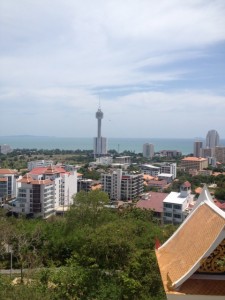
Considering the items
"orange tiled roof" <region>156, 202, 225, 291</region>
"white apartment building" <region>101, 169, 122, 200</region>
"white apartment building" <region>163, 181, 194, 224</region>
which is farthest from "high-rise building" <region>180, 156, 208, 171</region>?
"orange tiled roof" <region>156, 202, 225, 291</region>

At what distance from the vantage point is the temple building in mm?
6410

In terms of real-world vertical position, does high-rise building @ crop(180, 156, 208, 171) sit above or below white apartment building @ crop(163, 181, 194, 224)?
above

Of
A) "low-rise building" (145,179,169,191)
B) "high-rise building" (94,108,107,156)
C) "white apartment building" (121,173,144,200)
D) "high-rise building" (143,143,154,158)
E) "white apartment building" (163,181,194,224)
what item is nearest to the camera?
"white apartment building" (163,181,194,224)

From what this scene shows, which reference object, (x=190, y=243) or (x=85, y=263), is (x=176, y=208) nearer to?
(x=85, y=263)

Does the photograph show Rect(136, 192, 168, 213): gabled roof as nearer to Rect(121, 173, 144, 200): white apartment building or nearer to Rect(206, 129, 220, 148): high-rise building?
Rect(121, 173, 144, 200): white apartment building

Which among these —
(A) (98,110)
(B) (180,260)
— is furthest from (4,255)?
(A) (98,110)

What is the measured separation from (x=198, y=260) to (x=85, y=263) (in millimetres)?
8190

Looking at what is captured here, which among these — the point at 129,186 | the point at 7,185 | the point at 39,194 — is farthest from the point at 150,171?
the point at 39,194

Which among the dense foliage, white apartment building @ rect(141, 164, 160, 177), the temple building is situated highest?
the temple building

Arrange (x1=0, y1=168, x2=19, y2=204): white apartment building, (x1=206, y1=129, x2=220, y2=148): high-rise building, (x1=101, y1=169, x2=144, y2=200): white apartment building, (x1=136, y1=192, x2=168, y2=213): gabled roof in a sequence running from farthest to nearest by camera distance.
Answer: (x1=206, y1=129, x2=220, y2=148): high-rise building, (x1=101, y1=169, x2=144, y2=200): white apartment building, (x1=0, y1=168, x2=19, y2=204): white apartment building, (x1=136, y1=192, x2=168, y2=213): gabled roof

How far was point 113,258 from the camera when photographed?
1405 cm

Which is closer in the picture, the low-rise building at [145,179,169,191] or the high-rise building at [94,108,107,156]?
the low-rise building at [145,179,169,191]

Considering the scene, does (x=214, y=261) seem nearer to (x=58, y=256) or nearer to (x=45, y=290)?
(x=45, y=290)

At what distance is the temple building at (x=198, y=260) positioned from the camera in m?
6.41
